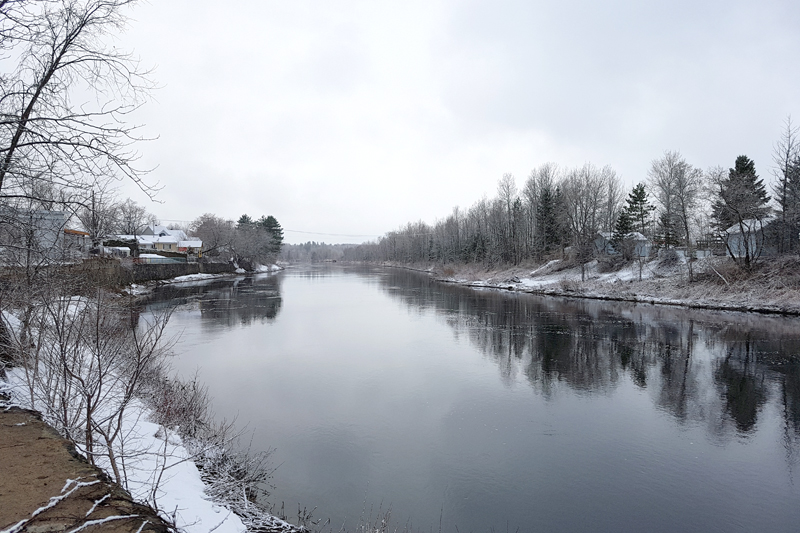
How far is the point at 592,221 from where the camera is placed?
4434 centimetres

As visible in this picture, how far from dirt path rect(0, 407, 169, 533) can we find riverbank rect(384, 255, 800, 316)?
28.5 m

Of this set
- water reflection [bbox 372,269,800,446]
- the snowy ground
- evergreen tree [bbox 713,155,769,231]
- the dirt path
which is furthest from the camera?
evergreen tree [bbox 713,155,769,231]

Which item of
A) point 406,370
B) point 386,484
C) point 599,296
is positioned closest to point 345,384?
point 406,370

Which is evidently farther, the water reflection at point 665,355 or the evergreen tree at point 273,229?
the evergreen tree at point 273,229

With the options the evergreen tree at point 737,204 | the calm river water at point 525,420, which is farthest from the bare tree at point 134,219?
the evergreen tree at point 737,204

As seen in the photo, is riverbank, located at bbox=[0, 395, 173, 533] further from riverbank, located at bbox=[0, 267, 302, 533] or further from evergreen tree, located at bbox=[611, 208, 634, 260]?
evergreen tree, located at bbox=[611, 208, 634, 260]

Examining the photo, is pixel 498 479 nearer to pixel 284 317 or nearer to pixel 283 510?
pixel 283 510

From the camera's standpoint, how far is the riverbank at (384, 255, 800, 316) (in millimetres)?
23420

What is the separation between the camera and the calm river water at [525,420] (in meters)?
6.26

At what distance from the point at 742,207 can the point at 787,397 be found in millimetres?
21706

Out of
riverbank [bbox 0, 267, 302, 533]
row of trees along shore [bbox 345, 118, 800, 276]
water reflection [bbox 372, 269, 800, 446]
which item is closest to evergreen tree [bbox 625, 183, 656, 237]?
row of trees along shore [bbox 345, 118, 800, 276]

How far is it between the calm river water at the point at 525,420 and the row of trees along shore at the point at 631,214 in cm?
1234

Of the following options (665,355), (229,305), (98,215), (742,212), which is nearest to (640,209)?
(742,212)

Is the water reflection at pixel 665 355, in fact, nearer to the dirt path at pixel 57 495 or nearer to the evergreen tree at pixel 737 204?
the evergreen tree at pixel 737 204
